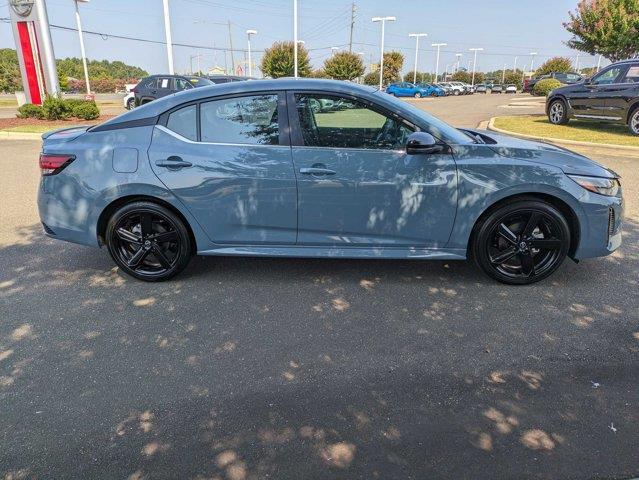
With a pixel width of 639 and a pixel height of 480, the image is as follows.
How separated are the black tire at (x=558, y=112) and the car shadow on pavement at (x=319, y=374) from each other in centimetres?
1209

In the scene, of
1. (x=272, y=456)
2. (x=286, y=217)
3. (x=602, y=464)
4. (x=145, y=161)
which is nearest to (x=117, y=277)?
(x=145, y=161)

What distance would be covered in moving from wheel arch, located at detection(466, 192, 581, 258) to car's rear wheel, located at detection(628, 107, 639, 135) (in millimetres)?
10587

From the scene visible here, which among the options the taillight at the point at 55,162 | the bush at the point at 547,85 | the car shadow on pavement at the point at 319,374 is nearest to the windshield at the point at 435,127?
the car shadow on pavement at the point at 319,374

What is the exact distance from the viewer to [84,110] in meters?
18.3

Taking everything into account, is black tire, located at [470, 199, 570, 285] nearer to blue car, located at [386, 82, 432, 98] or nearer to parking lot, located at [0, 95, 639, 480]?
parking lot, located at [0, 95, 639, 480]

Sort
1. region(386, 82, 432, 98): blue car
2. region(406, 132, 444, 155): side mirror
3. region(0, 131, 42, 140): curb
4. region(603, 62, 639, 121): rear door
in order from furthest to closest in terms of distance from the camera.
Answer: region(386, 82, 432, 98): blue car → region(0, 131, 42, 140): curb → region(603, 62, 639, 121): rear door → region(406, 132, 444, 155): side mirror

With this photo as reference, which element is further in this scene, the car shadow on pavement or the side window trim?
the side window trim

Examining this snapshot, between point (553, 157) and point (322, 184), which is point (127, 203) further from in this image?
point (553, 157)

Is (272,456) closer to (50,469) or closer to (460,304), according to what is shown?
(50,469)

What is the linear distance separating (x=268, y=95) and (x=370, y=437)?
109 inches

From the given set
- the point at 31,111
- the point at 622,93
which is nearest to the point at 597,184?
the point at 622,93

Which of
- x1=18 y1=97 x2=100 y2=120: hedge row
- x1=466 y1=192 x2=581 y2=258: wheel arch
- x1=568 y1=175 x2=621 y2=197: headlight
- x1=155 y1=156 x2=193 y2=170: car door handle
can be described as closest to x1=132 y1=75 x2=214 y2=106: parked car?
x1=18 y1=97 x2=100 y2=120: hedge row

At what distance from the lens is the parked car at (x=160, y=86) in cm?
1983

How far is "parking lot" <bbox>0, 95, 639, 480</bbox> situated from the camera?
7.86 ft
